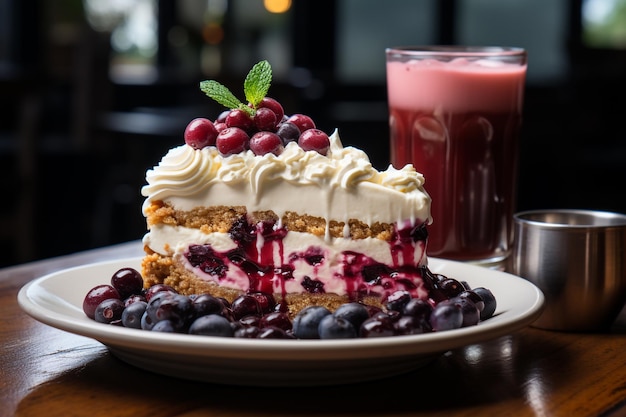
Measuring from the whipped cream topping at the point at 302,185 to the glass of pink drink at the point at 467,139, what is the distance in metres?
0.44

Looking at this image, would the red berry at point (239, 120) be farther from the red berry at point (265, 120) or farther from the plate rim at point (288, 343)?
the plate rim at point (288, 343)

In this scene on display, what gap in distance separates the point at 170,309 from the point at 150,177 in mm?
348

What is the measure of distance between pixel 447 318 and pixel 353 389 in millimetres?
161

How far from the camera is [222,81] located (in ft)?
17.2

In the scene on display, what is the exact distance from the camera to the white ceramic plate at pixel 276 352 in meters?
1.01

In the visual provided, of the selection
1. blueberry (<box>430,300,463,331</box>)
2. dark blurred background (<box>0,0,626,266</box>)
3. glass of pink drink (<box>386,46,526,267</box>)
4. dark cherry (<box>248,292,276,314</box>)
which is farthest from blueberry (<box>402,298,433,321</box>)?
dark blurred background (<box>0,0,626,266</box>)

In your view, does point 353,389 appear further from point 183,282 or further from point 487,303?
point 183,282

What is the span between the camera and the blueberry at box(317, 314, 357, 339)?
1.13 m

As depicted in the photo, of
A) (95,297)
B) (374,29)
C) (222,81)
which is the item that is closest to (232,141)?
(95,297)

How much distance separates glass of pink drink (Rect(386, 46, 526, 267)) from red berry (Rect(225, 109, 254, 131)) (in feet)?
1.66

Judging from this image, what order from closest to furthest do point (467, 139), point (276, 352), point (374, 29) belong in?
point (276, 352) < point (467, 139) < point (374, 29)

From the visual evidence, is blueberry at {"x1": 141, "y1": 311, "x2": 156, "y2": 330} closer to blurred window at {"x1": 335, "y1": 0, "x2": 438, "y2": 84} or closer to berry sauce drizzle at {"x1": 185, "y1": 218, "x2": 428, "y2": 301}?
berry sauce drizzle at {"x1": 185, "y1": 218, "x2": 428, "y2": 301}

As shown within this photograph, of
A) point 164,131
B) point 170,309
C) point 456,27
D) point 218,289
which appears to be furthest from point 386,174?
point 456,27

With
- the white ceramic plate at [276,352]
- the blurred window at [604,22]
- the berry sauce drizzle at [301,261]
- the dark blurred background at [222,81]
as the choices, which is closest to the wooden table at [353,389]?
the white ceramic plate at [276,352]
